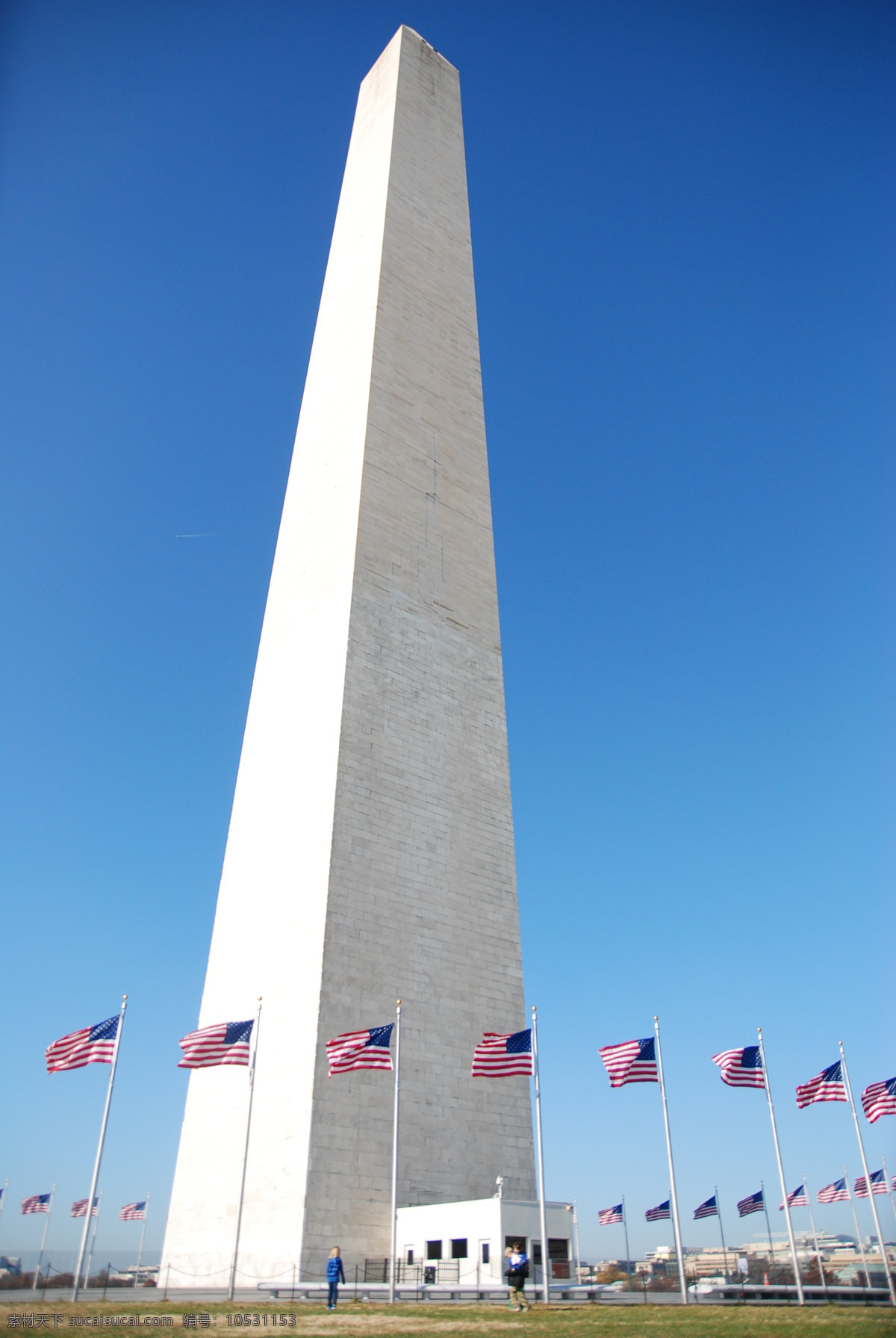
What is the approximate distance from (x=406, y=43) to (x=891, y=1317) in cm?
4381

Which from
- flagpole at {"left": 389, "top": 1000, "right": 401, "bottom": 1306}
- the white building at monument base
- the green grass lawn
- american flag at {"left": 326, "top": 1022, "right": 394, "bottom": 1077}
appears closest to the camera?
the green grass lawn

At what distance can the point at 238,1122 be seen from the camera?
21281mm

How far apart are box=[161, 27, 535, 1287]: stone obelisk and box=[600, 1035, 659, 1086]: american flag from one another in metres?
4.83

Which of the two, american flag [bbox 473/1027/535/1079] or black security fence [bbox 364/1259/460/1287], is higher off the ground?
american flag [bbox 473/1027/535/1079]

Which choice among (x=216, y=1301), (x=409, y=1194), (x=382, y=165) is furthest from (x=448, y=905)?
(x=382, y=165)

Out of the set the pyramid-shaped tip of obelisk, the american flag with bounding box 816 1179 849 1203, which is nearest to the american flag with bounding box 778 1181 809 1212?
the american flag with bounding box 816 1179 849 1203

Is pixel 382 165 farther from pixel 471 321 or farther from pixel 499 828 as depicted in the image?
pixel 499 828

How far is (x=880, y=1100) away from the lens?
19844 mm

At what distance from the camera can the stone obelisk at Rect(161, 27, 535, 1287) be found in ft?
66.4

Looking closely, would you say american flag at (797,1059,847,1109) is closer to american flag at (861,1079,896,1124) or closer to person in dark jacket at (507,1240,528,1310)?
american flag at (861,1079,896,1124)

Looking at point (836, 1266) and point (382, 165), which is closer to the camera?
point (836, 1266)

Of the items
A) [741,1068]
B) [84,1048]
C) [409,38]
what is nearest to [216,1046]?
[84,1048]

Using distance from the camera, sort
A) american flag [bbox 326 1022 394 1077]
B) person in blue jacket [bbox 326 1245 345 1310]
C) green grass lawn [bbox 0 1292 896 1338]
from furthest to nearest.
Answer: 1. american flag [bbox 326 1022 394 1077]
2. person in blue jacket [bbox 326 1245 345 1310]
3. green grass lawn [bbox 0 1292 896 1338]

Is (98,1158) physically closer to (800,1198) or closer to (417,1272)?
(417,1272)
